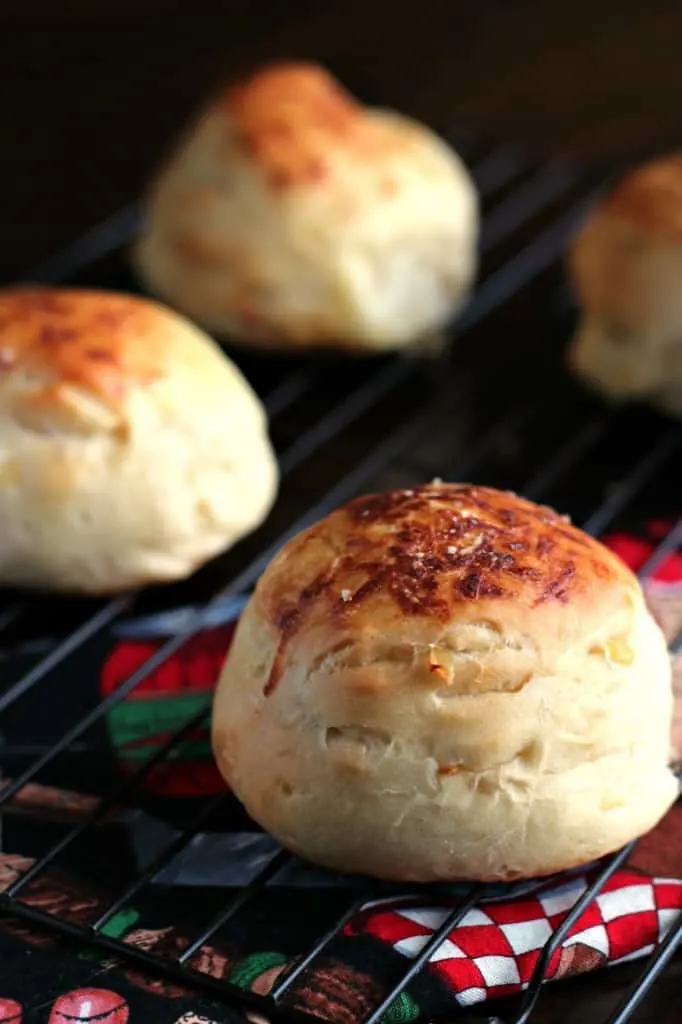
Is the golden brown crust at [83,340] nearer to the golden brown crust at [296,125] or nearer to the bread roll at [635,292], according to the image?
the golden brown crust at [296,125]

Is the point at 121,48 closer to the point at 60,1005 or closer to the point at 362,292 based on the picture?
the point at 362,292

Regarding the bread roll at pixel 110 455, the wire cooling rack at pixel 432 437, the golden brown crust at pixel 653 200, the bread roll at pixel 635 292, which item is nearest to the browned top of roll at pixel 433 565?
the wire cooling rack at pixel 432 437

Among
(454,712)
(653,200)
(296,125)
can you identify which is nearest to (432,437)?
(653,200)

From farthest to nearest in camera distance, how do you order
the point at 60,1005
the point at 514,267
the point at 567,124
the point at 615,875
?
1. the point at 567,124
2. the point at 514,267
3. the point at 615,875
4. the point at 60,1005

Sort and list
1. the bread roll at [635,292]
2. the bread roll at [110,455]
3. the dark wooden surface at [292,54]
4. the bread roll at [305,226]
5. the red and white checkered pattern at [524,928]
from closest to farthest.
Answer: the red and white checkered pattern at [524,928]
the bread roll at [110,455]
the bread roll at [635,292]
the bread roll at [305,226]
the dark wooden surface at [292,54]

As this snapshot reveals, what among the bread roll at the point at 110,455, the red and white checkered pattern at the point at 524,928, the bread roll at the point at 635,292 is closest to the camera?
the red and white checkered pattern at the point at 524,928

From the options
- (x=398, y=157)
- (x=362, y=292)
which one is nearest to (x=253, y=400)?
(x=362, y=292)

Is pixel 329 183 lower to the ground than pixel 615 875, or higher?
higher
